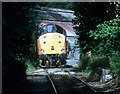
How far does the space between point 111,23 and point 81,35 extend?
4.28 meters

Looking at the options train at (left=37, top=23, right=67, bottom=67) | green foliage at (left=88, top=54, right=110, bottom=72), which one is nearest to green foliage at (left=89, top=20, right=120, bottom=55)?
green foliage at (left=88, top=54, right=110, bottom=72)

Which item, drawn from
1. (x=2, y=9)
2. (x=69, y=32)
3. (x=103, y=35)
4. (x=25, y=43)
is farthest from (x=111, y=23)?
(x=69, y=32)

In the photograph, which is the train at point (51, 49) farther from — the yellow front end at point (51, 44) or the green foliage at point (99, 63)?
the green foliage at point (99, 63)

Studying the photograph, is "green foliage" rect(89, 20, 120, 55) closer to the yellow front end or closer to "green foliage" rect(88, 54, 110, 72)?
"green foliage" rect(88, 54, 110, 72)

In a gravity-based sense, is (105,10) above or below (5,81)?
above

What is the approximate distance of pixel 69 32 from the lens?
36.7 m

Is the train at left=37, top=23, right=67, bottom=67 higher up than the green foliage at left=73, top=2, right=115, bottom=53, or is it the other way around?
the green foliage at left=73, top=2, right=115, bottom=53

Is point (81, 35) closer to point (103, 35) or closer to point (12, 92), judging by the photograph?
point (103, 35)

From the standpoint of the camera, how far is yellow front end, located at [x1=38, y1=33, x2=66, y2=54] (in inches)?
1080

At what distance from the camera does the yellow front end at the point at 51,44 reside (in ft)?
90.0

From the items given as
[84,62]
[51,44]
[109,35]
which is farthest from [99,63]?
[51,44]

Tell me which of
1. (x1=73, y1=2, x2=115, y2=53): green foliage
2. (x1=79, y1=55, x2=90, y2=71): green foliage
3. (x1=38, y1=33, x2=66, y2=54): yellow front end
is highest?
(x1=73, y1=2, x2=115, y2=53): green foliage

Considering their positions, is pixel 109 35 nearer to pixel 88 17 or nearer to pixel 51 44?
pixel 88 17

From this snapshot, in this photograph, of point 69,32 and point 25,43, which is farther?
point 69,32
